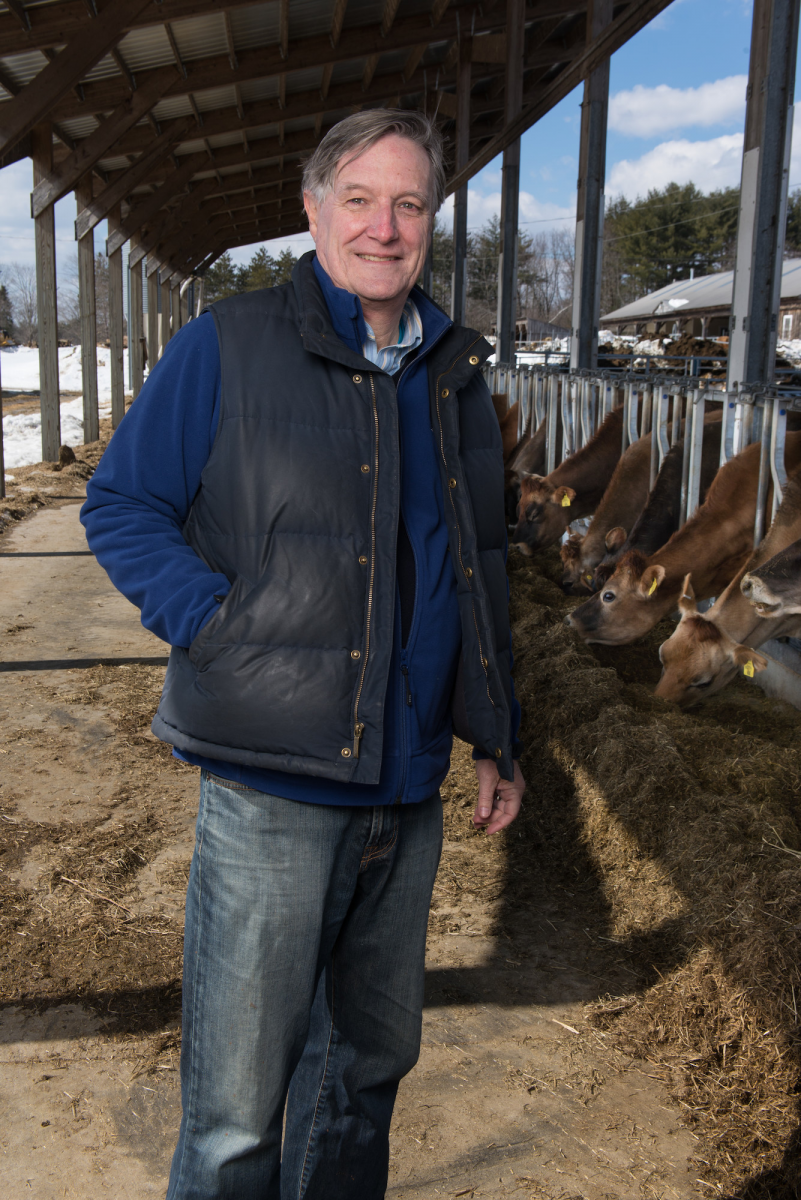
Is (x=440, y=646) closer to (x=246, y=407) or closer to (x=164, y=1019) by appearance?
(x=246, y=407)

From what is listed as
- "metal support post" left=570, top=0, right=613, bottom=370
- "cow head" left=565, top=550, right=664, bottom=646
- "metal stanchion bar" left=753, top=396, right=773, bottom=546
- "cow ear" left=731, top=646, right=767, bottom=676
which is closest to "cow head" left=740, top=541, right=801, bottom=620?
"cow ear" left=731, top=646, right=767, bottom=676

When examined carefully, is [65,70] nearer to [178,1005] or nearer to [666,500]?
[666,500]

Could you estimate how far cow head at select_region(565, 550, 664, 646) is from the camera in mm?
5441

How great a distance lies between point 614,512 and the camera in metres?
7.08

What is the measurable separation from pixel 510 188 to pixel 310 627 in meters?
13.2

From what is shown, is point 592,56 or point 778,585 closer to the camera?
point 778,585

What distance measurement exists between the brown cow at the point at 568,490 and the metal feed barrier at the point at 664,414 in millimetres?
148

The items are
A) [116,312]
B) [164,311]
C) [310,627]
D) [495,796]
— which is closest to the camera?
[310,627]

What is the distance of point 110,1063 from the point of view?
8.43 feet

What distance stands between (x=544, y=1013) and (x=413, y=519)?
1.77m

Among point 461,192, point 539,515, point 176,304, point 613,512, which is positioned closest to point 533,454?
point 539,515

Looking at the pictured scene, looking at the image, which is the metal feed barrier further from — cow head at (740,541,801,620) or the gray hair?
the gray hair

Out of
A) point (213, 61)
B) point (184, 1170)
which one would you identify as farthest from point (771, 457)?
point (213, 61)

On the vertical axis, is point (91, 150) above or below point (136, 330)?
above
